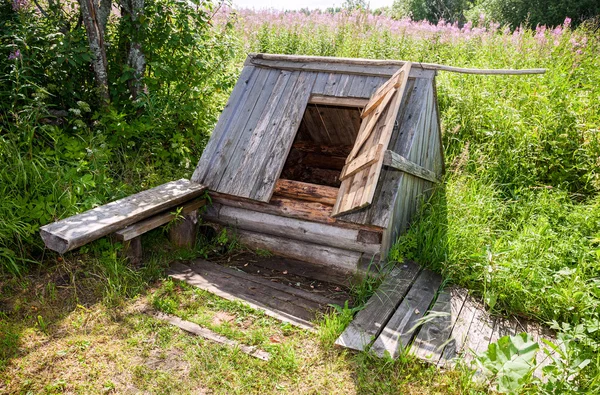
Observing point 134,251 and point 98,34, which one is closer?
point 134,251

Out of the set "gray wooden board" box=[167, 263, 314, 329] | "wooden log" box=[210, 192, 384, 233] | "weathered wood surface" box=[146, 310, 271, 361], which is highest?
"wooden log" box=[210, 192, 384, 233]

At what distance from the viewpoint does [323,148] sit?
6.72 meters

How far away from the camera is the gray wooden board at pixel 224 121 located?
5.03 metres

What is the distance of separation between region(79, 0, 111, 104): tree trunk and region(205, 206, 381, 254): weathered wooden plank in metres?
2.19

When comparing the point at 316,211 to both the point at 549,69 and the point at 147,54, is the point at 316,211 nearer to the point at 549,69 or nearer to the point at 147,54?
the point at 147,54

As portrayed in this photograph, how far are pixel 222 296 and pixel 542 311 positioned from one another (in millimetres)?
2845

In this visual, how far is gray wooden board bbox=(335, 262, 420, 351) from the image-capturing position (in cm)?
338

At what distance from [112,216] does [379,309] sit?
253cm

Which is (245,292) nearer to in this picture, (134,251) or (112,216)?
(134,251)

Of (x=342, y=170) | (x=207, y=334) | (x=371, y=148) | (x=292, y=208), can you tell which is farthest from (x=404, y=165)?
(x=207, y=334)

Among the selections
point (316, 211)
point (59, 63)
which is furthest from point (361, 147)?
point (59, 63)

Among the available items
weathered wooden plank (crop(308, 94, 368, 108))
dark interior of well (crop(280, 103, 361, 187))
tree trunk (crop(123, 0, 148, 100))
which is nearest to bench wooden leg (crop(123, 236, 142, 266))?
tree trunk (crop(123, 0, 148, 100))

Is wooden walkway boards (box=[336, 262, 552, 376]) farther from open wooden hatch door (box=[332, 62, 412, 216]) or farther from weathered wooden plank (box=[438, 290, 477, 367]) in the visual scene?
open wooden hatch door (box=[332, 62, 412, 216])

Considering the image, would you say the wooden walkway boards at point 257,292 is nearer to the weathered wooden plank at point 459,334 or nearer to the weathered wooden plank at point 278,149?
the weathered wooden plank at point 278,149
